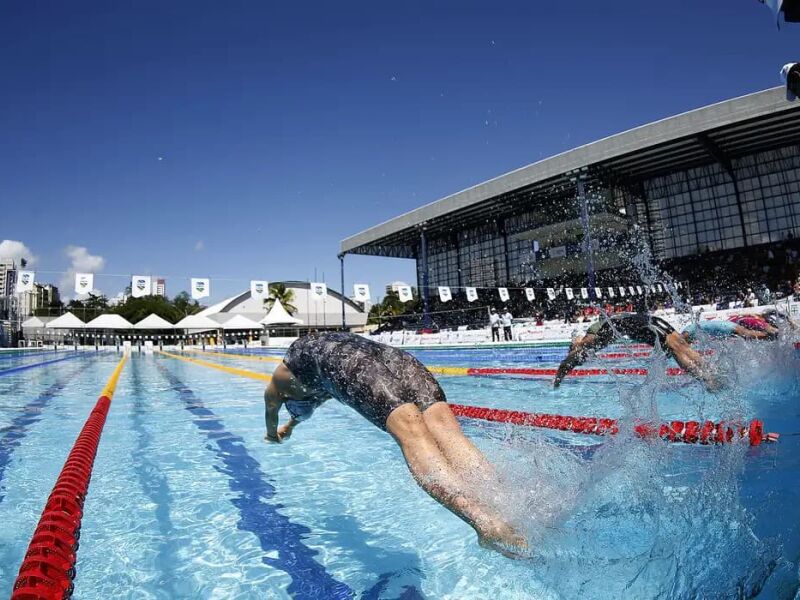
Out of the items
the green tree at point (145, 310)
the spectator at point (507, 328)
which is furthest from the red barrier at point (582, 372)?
the green tree at point (145, 310)

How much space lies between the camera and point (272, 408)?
269cm

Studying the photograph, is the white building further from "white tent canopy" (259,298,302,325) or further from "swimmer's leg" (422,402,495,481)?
"swimmer's leg" (422,402,495,481)

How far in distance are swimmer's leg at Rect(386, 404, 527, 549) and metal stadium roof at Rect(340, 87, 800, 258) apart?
2167cm

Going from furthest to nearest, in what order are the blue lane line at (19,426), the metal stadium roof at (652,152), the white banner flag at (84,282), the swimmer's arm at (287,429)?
the white banner flag at (84,282), the metal stadium roof at (652,152), the blue lane line at (19,426), the swimmer's arm at (287,429)

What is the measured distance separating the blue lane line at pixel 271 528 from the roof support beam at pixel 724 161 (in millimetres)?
21550

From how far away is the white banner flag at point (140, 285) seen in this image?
20.9 metres

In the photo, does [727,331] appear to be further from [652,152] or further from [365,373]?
[652,152]

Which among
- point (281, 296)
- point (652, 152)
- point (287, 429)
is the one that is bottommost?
point (287, 429)

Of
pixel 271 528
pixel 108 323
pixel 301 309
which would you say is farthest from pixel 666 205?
pixel 301 309

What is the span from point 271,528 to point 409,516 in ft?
2.27

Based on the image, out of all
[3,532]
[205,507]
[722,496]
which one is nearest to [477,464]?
[722,496]

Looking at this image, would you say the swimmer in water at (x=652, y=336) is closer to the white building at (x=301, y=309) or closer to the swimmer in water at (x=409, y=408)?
the swimmer in water at (x=409, y=408)

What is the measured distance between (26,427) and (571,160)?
2142 centimetres

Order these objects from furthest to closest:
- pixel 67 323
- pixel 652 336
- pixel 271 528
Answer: pixel 67 323, pixel 652 336, pixel 271 528
